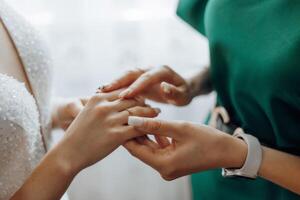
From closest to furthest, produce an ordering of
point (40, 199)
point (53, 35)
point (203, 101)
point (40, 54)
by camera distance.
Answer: point (40, 199) < point (40, 54) < point (53, 35) < point (203, 101)

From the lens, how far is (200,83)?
934 mm

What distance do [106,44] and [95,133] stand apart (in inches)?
17.2

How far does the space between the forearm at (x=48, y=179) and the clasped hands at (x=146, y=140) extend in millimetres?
15

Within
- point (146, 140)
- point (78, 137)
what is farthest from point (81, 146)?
point (146, 140)

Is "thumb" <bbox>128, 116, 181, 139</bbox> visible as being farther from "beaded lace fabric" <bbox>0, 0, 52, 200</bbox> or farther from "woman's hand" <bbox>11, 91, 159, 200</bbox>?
"beaded lace fabric" <bbox>0, 0, 52, 200</bbox>

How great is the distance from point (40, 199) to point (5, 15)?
1.06 ft

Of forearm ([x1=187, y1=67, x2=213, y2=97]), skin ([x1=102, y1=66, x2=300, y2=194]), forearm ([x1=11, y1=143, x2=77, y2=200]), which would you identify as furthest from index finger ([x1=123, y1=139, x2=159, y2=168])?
forearm ([x1=187, y1=67, x2=213, y2=97])

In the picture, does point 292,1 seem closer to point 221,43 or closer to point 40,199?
point 221,43

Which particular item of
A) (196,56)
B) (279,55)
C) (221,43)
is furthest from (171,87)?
(196,56)

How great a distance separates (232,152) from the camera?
69 cm

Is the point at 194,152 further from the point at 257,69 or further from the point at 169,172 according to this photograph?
the point at 257,69

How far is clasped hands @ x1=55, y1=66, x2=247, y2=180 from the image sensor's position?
0.67 meters

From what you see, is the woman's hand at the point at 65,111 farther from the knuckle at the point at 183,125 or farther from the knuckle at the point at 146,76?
the knuckle at the point at 183,125

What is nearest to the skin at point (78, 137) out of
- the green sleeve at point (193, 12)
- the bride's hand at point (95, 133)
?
the bride's hand at point (95, 133)
